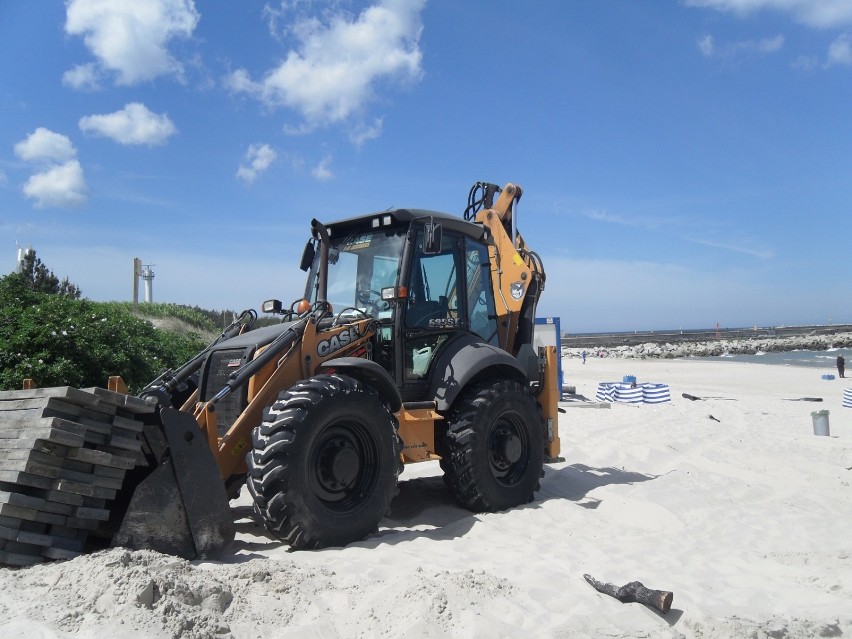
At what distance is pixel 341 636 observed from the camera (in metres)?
3.36

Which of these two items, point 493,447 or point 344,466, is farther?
point 493,447

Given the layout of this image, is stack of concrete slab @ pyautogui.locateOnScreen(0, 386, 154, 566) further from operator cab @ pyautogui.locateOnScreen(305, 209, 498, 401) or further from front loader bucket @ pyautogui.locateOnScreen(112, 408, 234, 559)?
operator cab @ pyautogui.locateOnScreen(305, 209, 498, 401)

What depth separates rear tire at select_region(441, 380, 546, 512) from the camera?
6285 mm

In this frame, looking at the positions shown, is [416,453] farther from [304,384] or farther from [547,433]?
[547,433]

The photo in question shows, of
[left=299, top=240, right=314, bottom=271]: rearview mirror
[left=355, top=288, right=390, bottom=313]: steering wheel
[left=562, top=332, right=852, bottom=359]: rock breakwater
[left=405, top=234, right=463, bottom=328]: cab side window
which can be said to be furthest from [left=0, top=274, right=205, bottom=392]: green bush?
[left=562, top=332, right=852, bottom=359]: rock breakwater

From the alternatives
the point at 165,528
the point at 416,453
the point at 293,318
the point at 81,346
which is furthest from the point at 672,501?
the point at 81,346

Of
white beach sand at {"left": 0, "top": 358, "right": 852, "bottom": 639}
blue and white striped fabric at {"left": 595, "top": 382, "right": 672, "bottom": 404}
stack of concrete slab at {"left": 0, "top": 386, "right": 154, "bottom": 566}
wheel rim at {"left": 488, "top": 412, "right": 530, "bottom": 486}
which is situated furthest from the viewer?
blue and white striped fabric at {"left": 595, "top": 382, "right": 672, "bottom": 404}

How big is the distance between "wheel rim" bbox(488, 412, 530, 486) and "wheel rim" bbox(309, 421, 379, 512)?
1590 mm

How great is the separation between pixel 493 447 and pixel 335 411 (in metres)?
2.21

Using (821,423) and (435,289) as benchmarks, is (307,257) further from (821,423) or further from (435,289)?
(821,423)

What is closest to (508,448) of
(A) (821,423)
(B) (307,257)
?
(B) (307,257)

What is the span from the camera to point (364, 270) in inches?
267

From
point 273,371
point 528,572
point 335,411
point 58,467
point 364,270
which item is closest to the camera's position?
point 58,467

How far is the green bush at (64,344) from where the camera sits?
878cm
